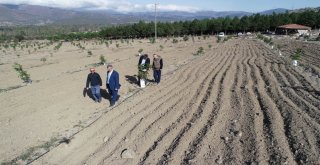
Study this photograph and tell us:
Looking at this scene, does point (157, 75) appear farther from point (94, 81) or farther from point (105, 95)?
point (94, 81)

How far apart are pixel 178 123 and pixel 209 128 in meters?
1.01

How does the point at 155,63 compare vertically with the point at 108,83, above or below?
above

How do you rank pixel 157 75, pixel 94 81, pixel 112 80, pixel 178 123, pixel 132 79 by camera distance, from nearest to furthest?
pixel 178 123, pixel 112 80, pixel 94 81, pixel 157 75, pixel 132 79

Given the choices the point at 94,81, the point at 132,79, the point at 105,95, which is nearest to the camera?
the point at 94,81

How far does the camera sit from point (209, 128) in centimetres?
920

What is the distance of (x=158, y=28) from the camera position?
256ft

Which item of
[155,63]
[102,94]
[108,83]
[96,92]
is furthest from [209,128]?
[155,63]

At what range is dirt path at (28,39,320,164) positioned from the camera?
7652 millimetres

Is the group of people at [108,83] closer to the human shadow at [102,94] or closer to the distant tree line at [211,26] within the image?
the human shadow at [102,94]

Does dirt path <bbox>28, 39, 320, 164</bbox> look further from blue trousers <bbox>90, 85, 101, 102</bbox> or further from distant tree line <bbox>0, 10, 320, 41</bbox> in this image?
distant tree line <bbox>0, 10, 320, 41</bbox>

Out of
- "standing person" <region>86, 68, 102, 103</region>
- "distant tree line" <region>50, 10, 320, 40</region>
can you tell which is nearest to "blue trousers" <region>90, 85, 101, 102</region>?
"standing person" <region>86, 68, 102, 103</region>

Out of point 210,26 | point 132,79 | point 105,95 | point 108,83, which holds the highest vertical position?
point 108,83

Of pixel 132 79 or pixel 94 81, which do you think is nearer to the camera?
pixel 94 81

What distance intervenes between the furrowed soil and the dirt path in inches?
0.8
